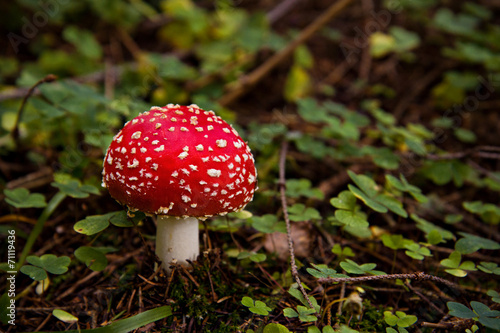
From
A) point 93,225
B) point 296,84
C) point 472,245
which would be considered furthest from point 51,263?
point 296,84

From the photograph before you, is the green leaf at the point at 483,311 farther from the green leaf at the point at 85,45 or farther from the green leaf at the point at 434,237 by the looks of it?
the green leaf at the point at 85,45

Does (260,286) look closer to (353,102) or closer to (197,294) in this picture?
(197,294)

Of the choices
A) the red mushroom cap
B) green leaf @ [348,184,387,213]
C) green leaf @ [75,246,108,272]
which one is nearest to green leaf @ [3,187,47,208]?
green leaf @ [75,246,108,272]

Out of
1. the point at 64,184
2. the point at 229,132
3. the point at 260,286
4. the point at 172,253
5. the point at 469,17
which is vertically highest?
the point at 469,17

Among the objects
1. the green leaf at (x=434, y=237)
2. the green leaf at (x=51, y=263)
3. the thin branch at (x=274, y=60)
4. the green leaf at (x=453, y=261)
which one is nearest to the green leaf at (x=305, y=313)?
the green leaf at (x=453, y=261)

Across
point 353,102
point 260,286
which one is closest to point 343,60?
point 353,102
